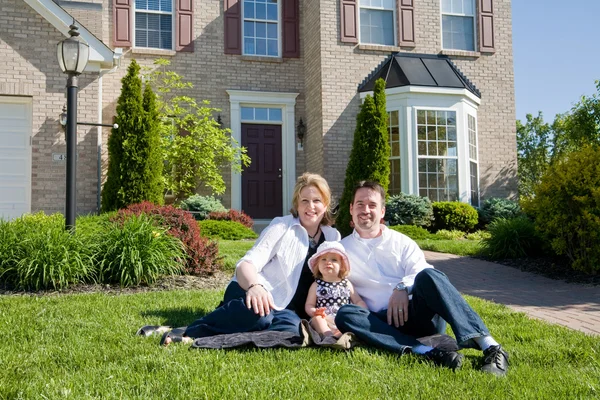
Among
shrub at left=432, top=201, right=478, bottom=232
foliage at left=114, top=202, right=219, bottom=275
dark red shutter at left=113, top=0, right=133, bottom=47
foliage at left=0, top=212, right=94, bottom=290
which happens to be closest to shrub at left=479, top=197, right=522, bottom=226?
shrub at left=432, top=201, right=478, bottom=232

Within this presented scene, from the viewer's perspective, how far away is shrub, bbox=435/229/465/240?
10.7m

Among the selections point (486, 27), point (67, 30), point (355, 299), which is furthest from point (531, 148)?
point (355, 299)

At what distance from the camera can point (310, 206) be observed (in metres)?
3.47

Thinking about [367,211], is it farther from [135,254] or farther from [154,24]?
[154,24]

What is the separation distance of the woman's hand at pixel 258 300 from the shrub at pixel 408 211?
817 cm

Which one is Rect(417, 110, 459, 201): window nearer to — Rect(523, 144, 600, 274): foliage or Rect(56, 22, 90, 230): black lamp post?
Rect(523, 144, 600, 274): foliage

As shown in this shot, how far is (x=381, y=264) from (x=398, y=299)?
0.31m

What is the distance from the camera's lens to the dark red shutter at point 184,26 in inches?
499

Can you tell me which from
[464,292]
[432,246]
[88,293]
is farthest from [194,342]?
[432,246]

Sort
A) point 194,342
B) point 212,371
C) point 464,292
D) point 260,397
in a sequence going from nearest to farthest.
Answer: point 260,397 < point 212,371 < point 194,342 < point 464,292

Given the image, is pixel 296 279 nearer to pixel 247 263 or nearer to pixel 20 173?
pixel 247 263

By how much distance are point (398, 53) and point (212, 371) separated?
11369mm

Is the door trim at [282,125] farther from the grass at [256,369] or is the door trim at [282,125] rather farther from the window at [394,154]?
the grass at [256,369]

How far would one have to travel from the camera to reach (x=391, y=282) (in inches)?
131
